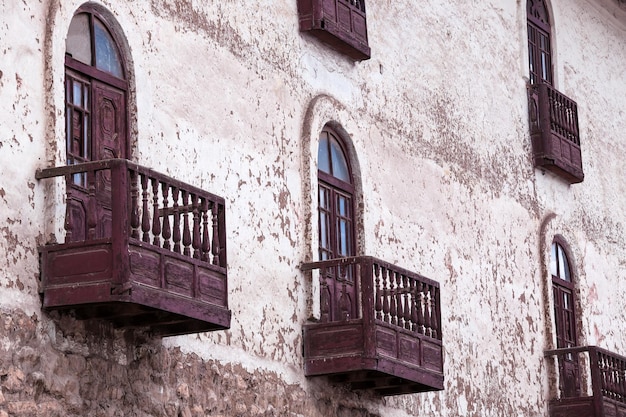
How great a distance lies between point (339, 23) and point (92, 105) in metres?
3.92

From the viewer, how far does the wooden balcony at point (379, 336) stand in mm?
14320

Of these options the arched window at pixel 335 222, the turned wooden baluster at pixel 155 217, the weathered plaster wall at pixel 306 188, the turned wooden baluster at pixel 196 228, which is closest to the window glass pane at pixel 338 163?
the arched window at pixel 335 222

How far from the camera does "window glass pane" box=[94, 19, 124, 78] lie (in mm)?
12852

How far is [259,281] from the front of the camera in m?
14.3

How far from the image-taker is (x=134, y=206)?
11641 millimetres

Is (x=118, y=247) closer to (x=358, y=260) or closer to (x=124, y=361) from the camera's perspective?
(x=124, y=361)

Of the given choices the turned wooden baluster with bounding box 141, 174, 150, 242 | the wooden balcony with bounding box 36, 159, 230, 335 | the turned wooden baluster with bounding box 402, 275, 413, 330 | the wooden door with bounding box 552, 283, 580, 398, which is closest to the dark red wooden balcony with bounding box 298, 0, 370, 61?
the turned wooden baluster with bounding box 402, 275, 413, 330

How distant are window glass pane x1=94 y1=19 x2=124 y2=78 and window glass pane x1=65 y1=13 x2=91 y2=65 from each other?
110 millimetres

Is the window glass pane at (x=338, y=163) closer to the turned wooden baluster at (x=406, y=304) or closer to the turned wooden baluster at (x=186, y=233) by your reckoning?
the turned wooden baluster at (x=406, y=304)

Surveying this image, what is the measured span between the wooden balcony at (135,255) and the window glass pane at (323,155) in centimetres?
305

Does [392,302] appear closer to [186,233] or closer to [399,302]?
[399,302]

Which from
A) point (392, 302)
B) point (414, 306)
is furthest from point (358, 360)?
point (414, 306)

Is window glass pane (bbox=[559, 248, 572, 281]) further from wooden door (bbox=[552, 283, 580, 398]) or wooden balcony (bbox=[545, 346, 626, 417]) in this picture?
wooden balcony (bbox=[545, 346, 626, 417])

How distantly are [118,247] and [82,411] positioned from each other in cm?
129
